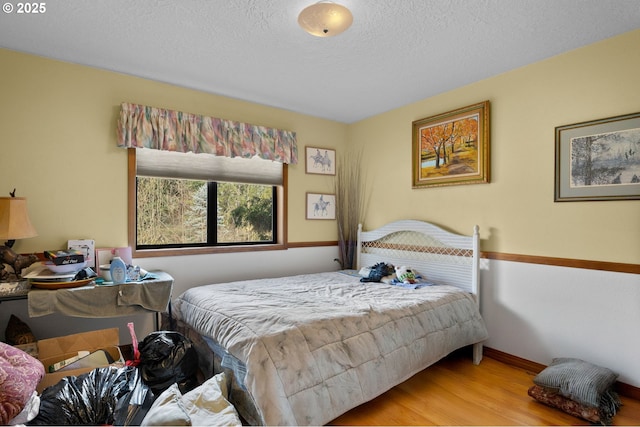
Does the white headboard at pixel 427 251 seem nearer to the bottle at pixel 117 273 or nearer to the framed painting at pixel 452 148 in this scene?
the framed painting at pixel 452 148

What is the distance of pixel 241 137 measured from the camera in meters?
3.43

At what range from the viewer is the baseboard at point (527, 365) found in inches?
87.6

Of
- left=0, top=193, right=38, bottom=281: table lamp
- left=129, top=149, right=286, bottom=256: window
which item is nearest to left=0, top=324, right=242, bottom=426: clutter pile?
left=0, top=193, right=38, bottom=281: table lamp

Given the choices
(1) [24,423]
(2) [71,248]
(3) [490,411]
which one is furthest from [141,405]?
(3) [490,411]

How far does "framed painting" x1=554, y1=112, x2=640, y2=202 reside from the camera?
2.25m

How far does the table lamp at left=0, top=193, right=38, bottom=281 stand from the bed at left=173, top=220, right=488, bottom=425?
1081mm

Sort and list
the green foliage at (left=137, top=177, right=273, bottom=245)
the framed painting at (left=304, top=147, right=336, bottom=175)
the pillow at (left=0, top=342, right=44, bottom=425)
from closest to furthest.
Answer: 1. the pillow at (left=0, top=342, right=44, bottom=425)
2. the green foliage at (left=137, top=177, right=273, bottom=245)
3. the framed painting at (left=304, top=147, right=336, bottom=175)

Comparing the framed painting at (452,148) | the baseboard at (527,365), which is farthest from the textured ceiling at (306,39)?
the baseboard at (527,365)

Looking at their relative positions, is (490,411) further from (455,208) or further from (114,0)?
(114,0)

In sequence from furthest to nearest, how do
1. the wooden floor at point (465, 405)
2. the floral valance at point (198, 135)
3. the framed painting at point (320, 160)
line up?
the framed painting at point (320, 160) → the floral valance at point (198, 135) → the wooden floor at point (465, 405)

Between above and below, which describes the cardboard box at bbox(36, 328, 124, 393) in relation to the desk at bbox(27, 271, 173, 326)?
below

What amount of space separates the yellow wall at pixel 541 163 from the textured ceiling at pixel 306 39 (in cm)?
16

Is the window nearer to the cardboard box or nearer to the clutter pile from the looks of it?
the cardboard box

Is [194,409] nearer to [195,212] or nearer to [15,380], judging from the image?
[15,380]
